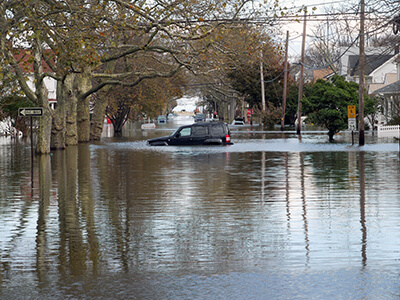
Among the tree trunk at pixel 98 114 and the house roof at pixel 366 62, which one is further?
the house roof at pixel 366 62

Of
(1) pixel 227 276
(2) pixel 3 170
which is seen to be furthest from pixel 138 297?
(2) pixel 3 170

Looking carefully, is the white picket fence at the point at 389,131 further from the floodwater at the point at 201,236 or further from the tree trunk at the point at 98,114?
the floodwater at the point at 201,236

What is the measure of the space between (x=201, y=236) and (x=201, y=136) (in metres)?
29.8

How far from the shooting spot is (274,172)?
21750 mm

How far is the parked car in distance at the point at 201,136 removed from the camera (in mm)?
39844

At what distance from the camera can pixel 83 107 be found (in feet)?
159

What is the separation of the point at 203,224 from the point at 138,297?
453 centimetres

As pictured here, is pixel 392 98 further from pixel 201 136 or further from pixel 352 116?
pixel 201 136

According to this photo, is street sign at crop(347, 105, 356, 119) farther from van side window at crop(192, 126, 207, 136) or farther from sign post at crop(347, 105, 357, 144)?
van side window at crop(192, 126, 207, 136)

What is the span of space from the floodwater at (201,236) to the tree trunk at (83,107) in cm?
2526

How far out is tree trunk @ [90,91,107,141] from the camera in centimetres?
5372

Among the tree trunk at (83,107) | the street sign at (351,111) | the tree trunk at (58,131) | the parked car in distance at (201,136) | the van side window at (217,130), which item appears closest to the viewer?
the tree trunk at (58,131)

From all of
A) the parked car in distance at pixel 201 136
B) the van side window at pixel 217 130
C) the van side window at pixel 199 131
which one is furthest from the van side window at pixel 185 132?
the van side window at pixel 217 130

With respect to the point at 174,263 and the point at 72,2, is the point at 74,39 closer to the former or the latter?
the point at 72,2
